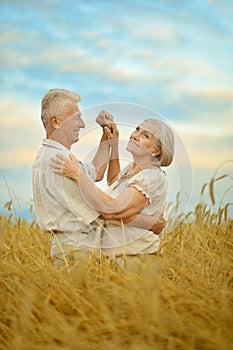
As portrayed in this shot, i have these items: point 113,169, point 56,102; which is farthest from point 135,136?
point 56,102

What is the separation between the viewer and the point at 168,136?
142 inches

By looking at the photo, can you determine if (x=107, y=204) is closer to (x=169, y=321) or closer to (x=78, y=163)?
(x=78, y=163)

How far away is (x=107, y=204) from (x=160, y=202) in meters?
0.36

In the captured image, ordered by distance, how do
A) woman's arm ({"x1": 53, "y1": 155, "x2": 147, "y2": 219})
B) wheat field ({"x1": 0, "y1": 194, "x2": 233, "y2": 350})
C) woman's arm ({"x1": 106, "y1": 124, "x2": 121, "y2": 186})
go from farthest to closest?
woman's arm ({"x1": 106, "y1": 124, "x2": 121, "y2": 186})
woman's arm ({"x1": 53, "y1": 155, "x2": 147, "y2": 219})
wheat field ({"x1": 0, "y1": 194, "x2": 233, "y2": 350})

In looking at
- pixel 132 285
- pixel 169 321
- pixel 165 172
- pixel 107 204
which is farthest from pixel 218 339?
pixel 165 172

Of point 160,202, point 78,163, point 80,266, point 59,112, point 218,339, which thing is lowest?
point 218,339

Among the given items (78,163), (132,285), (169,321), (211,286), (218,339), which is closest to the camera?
(218,339)

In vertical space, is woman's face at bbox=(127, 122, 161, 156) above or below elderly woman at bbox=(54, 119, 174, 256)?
above

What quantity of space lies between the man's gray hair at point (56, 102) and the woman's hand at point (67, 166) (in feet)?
0.81

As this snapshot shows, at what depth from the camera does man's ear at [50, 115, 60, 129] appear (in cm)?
358

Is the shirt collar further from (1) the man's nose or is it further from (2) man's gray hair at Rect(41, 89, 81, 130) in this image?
(1) the man's nose

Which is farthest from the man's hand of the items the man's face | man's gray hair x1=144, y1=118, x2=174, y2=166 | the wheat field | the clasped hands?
the wheat field

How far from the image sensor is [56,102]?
3.57 metres

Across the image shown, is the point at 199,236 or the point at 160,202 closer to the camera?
the point at 160,202
